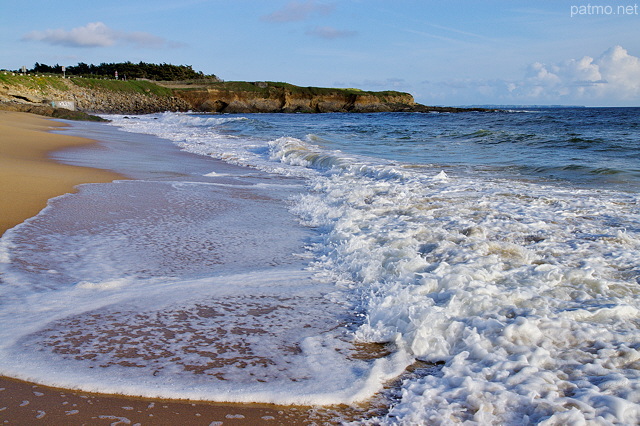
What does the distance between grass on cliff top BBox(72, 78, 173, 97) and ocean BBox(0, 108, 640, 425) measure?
49.7 metres

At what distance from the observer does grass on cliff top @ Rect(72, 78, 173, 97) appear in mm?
49969

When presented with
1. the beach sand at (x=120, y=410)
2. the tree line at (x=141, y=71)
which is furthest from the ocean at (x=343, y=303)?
the tree line at (x=141, y=71)

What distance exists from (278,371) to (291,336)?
39 cm

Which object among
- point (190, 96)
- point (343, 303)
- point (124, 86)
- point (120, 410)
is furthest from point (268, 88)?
point (120, 410)

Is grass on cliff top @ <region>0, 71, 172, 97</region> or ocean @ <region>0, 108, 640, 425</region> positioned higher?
grass on cliff top @ <region>0, 71, 172, 97</region>

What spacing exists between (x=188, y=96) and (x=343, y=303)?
61.9 meters

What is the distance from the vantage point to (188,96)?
6103cm

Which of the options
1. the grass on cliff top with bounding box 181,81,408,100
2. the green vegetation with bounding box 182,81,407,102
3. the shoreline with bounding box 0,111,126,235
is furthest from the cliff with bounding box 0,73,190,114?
the shoreline with bounding box 0,111,126,235

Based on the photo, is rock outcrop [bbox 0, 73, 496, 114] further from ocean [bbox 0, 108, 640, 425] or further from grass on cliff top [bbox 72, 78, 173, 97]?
ocean [bbox 0, 108, 640, 425]

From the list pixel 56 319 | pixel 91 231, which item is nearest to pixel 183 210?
pixel 91 231

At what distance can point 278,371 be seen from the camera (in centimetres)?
232

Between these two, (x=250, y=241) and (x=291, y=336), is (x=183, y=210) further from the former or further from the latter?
(x=291, y=336)

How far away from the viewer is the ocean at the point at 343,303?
7.04ft

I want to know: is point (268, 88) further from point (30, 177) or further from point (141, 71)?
point (30, 177)
